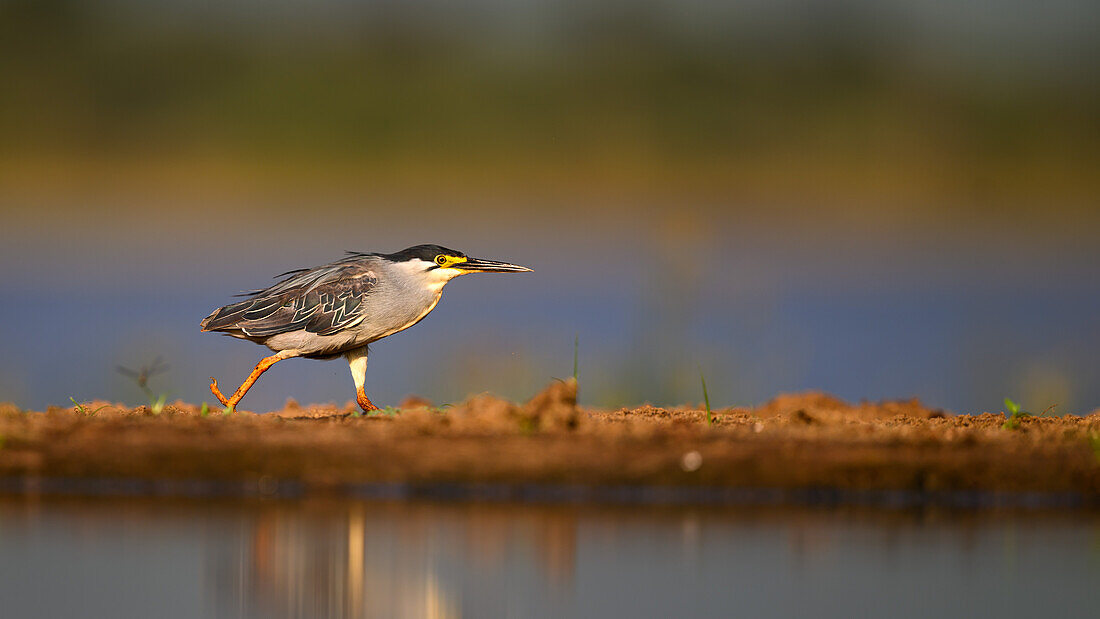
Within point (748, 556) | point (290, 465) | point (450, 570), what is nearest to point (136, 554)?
point (450, 570)

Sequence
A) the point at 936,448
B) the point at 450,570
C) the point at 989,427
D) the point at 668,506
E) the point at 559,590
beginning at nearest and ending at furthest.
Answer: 1. the point at 559,590
2. the point at 450,570
3. the point at 668,506
4. the point at 936,448
5. the point at 989,427

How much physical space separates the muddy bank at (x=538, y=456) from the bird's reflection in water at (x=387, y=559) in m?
0.31

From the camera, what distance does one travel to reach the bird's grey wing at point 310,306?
27.1 ft

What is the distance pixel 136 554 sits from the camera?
4016 mm

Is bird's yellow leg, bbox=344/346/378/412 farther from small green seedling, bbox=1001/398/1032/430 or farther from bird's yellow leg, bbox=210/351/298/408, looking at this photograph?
small green seedling, bbox=1001/398/1032/430

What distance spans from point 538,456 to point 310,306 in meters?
3.47

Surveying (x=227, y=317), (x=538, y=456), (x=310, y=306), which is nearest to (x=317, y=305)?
(x=310, y=306)

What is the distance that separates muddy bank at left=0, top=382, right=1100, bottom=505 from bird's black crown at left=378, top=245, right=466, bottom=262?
9.20ft

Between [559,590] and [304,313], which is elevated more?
[304,313]

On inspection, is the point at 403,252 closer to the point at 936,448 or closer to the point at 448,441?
the point at 448,441

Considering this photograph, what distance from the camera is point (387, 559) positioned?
3934 mm

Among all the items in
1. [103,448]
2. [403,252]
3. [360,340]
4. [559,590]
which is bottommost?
[559,590]

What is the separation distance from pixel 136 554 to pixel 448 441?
5.16ft

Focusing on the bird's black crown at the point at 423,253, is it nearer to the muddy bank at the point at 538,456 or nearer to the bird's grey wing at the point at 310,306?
the bird's grey wing at the point at 310,306
